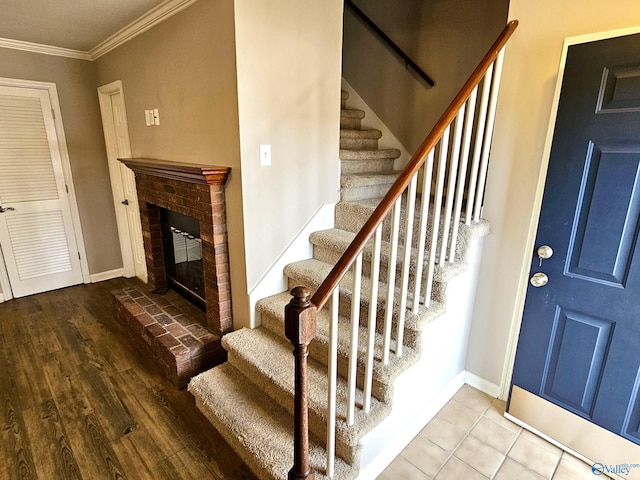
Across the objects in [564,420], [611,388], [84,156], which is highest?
[84,156]

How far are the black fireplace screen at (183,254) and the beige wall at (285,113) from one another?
0.76 m

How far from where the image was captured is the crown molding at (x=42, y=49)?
3.00 meters

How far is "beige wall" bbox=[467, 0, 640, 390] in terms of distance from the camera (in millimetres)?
1544

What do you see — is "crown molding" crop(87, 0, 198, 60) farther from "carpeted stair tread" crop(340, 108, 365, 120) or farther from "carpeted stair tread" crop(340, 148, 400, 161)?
"carpeted stair tread" crop(340, 108, 365, 120)

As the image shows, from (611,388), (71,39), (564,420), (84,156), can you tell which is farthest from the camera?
(84,156)

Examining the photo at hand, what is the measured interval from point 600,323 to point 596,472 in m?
0.74

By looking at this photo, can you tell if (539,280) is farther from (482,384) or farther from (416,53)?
(416,53)

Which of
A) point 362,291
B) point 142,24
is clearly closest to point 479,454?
point 362,291

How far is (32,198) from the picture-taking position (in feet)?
11.1

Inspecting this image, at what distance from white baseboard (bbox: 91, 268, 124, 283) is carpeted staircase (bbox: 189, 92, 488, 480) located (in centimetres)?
262

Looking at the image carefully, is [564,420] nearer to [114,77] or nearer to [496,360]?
[496,360]

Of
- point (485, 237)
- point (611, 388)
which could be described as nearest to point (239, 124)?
point (485, 237)

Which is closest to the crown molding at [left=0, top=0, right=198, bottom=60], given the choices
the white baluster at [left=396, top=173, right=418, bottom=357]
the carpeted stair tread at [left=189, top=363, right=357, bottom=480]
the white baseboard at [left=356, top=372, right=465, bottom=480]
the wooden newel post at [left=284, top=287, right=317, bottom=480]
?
the white baluster at [left=396, top=173, right=418, bottom=357]

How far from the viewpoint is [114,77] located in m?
3.14
